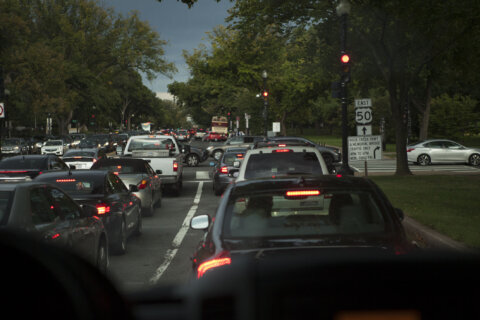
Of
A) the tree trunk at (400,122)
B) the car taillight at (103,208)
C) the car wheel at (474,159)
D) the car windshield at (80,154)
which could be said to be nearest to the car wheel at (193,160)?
the car windshield at (80,154)

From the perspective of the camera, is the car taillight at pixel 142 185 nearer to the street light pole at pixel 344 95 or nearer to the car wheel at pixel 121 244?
the car wheel at pixel 121 244

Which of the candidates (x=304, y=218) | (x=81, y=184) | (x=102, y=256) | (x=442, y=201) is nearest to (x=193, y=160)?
(x=442, y=201)

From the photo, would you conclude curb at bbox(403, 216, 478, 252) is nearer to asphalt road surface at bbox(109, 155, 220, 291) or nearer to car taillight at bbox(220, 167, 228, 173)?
asphalt road surface at bbox(109, 155, 220, 291)

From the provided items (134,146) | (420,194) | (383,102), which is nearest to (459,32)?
(420,194)

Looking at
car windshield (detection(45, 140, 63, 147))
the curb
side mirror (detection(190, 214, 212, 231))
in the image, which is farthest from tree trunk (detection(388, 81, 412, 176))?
car windshield (detection(45, 140, 63, 147))

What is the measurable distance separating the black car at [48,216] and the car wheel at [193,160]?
32.4 m

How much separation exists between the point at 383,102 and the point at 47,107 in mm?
31853

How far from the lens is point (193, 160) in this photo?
136ft

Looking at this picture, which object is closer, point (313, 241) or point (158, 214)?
point (313, 241)

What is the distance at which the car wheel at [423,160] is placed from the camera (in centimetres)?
3972

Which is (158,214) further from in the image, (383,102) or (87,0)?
(87,0)

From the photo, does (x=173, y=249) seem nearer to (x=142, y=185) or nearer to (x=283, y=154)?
(x=283, y=154)

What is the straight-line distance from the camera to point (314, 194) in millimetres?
5590

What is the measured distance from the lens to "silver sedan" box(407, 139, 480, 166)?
38.8 metres
